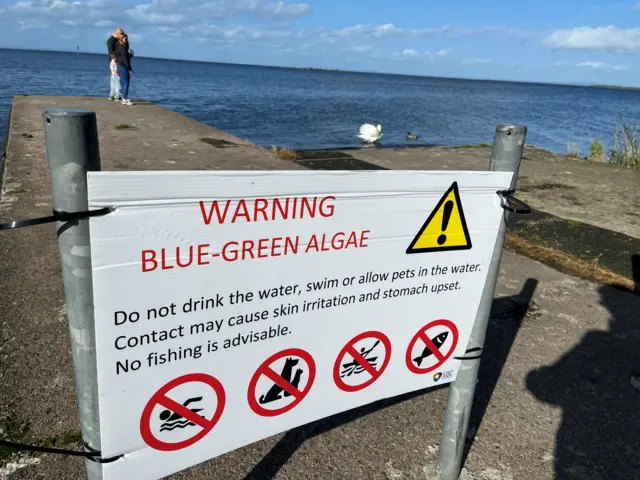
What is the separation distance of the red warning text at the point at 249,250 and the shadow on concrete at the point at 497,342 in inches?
58.7

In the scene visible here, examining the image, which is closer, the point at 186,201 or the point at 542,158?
A: the point at 186,201

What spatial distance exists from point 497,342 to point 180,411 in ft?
8.40

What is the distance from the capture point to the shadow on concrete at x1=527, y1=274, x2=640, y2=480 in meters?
2.46

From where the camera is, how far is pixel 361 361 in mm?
1930

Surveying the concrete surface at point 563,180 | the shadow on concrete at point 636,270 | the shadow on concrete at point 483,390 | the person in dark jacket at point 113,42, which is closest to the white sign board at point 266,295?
the shadow on concrete at point 483,390

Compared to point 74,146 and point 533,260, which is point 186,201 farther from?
point 533,260

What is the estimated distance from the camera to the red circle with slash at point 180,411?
1.52 metres

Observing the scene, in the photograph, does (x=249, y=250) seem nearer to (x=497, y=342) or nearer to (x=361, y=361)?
(x=361, y=361)

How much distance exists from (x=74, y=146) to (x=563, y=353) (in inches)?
131

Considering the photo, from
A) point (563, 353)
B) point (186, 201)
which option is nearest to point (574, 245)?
point (563, 353)

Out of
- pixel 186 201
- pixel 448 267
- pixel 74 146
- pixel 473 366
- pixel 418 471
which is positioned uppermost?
pixel 74 146

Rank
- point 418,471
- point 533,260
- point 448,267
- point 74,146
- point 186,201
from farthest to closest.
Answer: point 533,260 → point 418,471 → point 448,267 → point 186,201 → point 74,146

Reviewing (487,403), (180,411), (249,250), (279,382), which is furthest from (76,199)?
(487,403)

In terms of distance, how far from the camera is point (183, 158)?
894 centimetres
